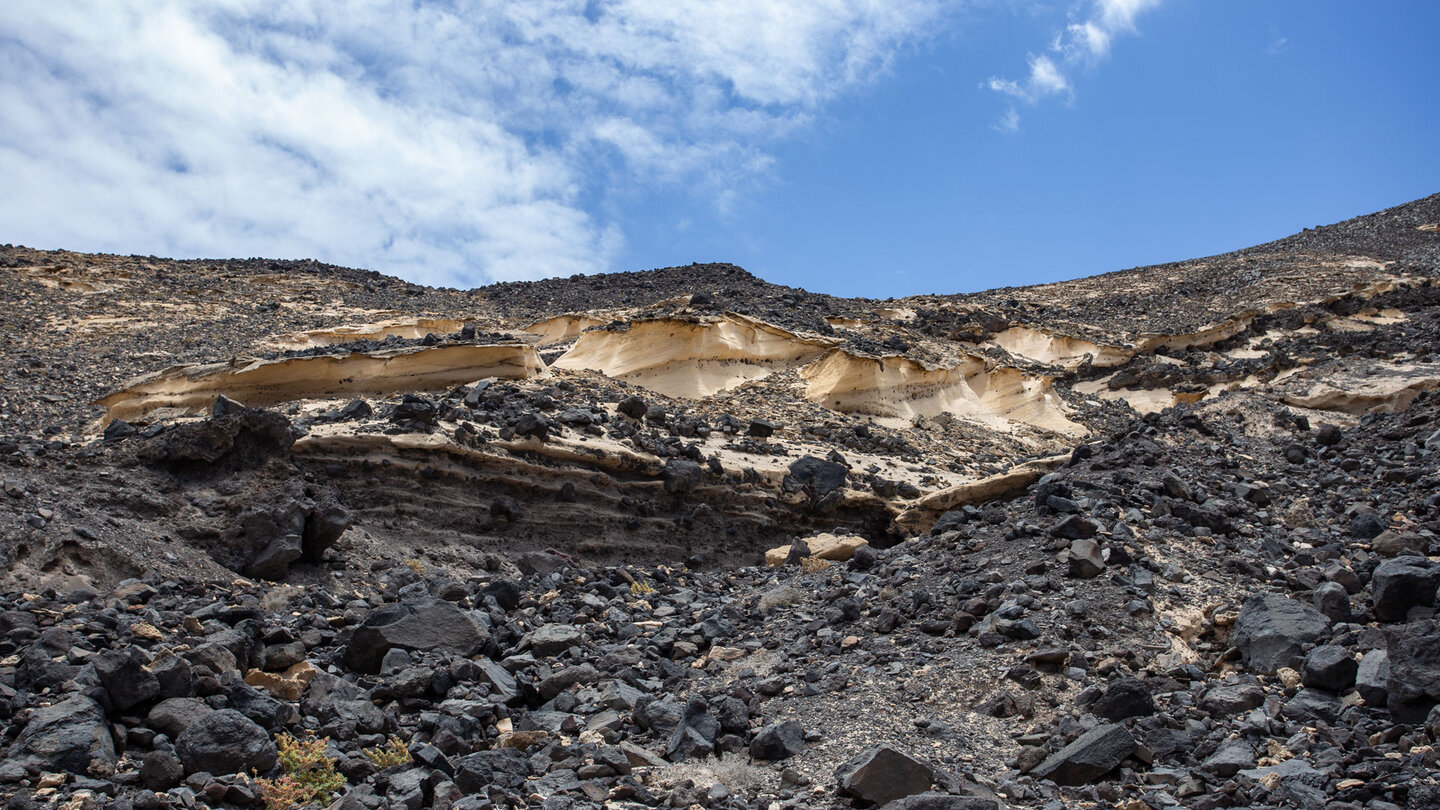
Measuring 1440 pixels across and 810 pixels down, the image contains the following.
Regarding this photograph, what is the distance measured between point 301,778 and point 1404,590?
6245 mm

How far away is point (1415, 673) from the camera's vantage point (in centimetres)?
436

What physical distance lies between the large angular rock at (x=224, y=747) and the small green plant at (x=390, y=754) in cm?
53

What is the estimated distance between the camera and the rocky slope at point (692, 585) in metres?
4.72

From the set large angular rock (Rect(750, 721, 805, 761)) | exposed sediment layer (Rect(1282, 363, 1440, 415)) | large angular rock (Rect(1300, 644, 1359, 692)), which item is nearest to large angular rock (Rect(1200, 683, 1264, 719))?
large angular rock (Rect(1300, 644, 1359, 692))

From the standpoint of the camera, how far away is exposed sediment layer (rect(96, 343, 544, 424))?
474 inches

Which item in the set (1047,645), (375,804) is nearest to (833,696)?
(1047,645)

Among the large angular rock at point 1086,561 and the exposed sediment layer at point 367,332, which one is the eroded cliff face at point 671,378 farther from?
the large angular rock at point 1086,561

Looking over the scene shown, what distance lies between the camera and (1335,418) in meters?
12.2

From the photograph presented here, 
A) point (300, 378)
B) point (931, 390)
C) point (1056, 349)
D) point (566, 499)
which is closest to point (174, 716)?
point (566, 499)

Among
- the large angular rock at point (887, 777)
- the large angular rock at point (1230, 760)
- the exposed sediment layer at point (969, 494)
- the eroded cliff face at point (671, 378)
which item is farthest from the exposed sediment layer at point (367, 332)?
the large angular rock at point (1230, 760)

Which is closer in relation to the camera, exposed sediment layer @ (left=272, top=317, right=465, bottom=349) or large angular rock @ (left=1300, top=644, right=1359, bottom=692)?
large angular rock @ (left=1300, top=644, right=1359, bottom=692)

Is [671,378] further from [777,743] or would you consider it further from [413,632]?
[777,743]

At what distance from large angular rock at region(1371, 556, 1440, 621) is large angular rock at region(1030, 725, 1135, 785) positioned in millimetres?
2108

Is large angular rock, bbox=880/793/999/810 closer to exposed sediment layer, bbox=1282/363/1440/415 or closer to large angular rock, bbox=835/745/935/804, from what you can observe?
large angular rock, bbox=835/745/935/804
